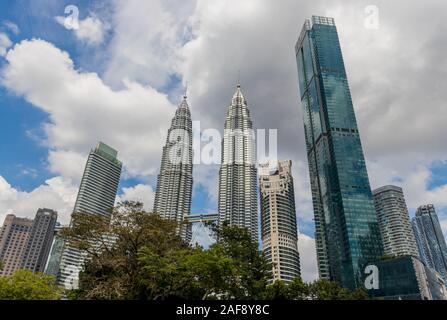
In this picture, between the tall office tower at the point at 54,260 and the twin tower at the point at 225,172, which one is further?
the twin tower at the point at 225,172

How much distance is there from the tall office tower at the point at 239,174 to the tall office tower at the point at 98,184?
223ft

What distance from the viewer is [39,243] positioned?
15612 cm

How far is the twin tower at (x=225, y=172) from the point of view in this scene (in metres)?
152

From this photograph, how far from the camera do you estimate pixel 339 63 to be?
5851 inches

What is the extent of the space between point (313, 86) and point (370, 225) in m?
69.4

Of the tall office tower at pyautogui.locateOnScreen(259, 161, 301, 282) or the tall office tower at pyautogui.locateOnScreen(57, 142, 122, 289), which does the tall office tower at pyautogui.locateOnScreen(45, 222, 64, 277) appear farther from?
the tall office tower at pyautogui.locateOnScreen(259, 161, 301, 282)

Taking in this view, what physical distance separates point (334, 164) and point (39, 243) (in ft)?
474

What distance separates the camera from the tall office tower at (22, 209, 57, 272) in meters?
153

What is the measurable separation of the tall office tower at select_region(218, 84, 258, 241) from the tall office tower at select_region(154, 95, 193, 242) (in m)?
17.9

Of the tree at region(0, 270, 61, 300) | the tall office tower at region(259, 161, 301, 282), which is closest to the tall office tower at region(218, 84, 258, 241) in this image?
the tall office tower at region(259, 161, 301, 282)

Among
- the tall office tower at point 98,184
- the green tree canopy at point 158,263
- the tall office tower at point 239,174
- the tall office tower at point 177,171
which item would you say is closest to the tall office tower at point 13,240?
the tall office tower at point 98,184

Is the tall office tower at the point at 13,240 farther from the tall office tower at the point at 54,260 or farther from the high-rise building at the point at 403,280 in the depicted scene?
the high-rise building at the point at 403,280
